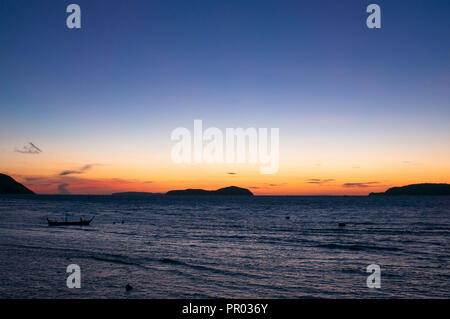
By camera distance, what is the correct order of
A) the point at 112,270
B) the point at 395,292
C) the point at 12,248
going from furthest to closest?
1. the point at 12,248
2. the point at 112,270
3. the point at 395,292

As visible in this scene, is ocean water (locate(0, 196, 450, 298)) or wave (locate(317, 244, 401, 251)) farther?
wave (locate(317, 244, 401, 251))

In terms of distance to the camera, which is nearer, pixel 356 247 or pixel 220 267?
pixel 220 267

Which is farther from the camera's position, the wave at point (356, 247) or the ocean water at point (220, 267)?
the wave at point (356, 247)

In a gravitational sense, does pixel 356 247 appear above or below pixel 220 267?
below

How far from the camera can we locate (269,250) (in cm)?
3897

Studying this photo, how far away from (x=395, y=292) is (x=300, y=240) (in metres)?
25.9

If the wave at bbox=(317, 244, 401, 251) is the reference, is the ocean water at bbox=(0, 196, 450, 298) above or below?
above

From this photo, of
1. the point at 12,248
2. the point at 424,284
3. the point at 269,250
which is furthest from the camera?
the point at 269,250

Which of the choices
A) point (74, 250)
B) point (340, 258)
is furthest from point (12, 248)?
point (340, 258)

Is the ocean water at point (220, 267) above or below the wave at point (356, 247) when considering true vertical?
above
